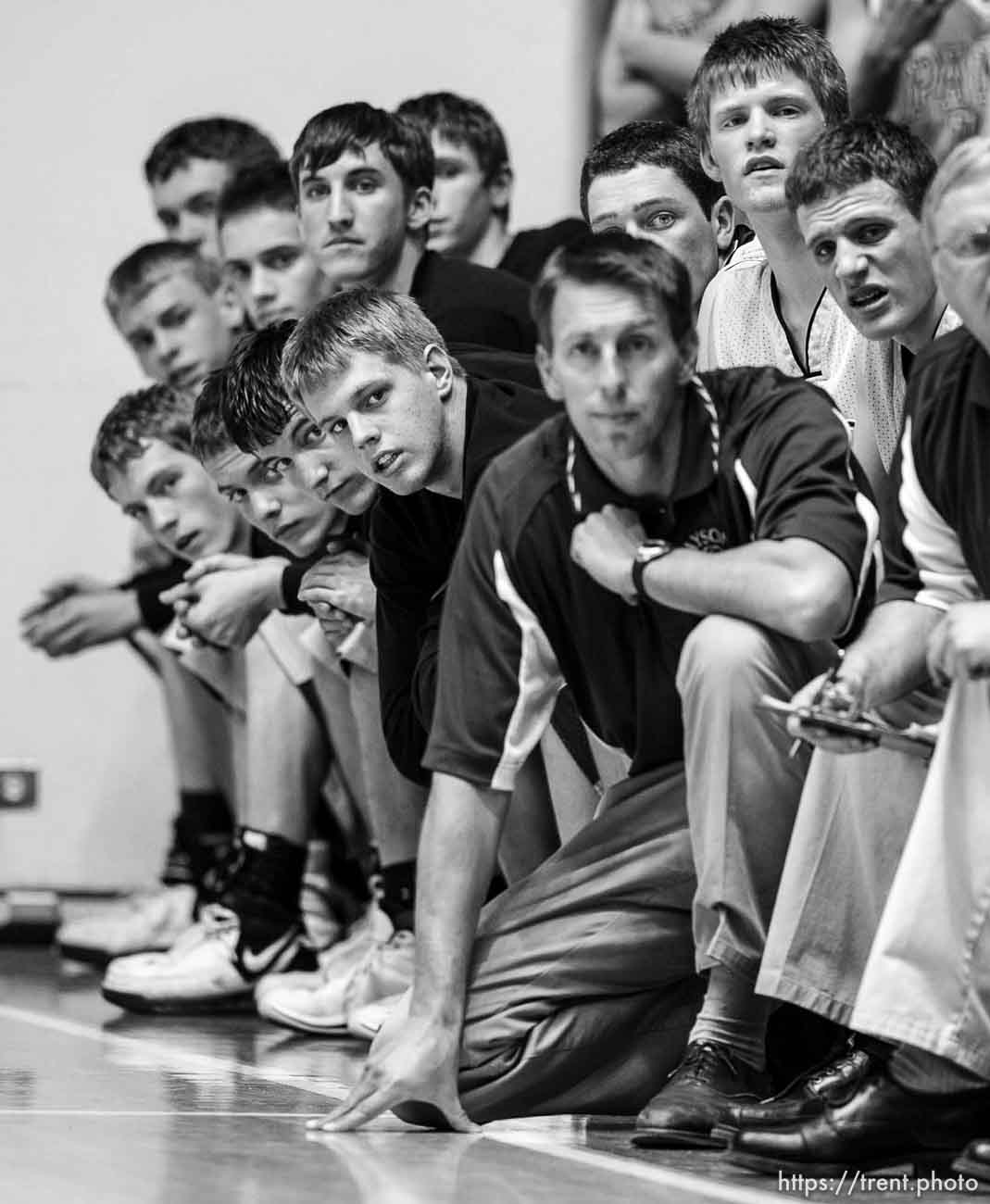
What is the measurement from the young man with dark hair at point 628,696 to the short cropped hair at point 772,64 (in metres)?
0.70

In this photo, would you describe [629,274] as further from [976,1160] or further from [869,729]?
[976,1160]

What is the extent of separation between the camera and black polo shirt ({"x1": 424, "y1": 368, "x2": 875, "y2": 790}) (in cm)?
213

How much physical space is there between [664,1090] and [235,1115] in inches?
17.2

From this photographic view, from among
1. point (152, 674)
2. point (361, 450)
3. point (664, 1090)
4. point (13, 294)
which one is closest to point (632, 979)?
point (664, 1090)

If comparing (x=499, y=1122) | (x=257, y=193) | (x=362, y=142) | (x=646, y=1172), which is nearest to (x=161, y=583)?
(x=257, y=193)

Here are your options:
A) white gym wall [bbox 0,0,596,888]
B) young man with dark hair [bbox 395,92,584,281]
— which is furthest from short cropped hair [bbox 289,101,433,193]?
white gym wall [bbox 0,0,596,888]

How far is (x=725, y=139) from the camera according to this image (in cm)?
276

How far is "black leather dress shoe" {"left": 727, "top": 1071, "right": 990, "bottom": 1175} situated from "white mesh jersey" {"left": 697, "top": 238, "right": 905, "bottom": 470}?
0.85m

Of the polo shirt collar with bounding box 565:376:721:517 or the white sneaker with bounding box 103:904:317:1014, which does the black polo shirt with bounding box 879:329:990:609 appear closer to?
the polo shirt collar with bounding box 565:376:721:517

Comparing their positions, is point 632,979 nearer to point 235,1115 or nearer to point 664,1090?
point 664,1090

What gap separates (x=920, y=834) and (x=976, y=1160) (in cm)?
26

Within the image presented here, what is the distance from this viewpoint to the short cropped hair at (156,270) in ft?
13.2

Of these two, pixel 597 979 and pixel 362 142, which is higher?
pixel 362 142

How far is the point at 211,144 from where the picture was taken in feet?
13.8
